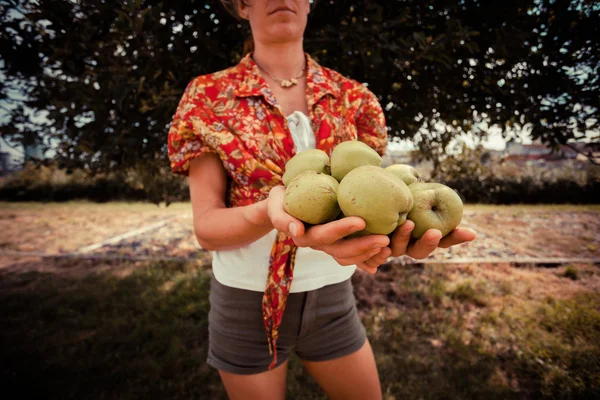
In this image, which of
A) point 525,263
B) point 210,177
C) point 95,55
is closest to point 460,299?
point 525,263

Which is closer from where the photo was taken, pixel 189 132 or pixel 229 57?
pixel 189 132

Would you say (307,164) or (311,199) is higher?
(307,164)

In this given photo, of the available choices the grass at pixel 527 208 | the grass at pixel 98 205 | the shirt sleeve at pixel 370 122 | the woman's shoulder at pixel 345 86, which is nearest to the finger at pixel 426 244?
the shirt sleeve at pixel 370 122

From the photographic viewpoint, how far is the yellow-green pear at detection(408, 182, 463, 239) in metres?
1.23

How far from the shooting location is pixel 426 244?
1.16 meters

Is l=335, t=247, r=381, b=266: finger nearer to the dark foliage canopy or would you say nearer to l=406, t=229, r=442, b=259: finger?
l=406, t=229, r=442, b=259: finger

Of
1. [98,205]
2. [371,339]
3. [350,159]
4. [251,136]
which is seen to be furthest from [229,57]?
[98,205]

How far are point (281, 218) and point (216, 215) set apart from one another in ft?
1.65

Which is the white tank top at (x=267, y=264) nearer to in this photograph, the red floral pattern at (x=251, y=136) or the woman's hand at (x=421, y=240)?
the red floral pattern at (x=251, y=136)

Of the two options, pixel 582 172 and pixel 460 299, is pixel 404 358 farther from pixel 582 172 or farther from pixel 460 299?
pixel 582 172

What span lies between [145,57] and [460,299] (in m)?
4.81

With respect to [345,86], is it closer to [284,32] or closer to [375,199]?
[284,32]

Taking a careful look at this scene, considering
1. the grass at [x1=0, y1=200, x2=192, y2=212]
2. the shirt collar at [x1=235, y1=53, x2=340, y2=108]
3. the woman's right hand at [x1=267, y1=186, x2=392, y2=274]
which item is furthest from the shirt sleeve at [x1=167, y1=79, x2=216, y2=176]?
the grass at [x1=0, y1=200, x2=192, y2=212]

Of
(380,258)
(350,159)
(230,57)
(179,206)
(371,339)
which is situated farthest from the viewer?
(179,206)
